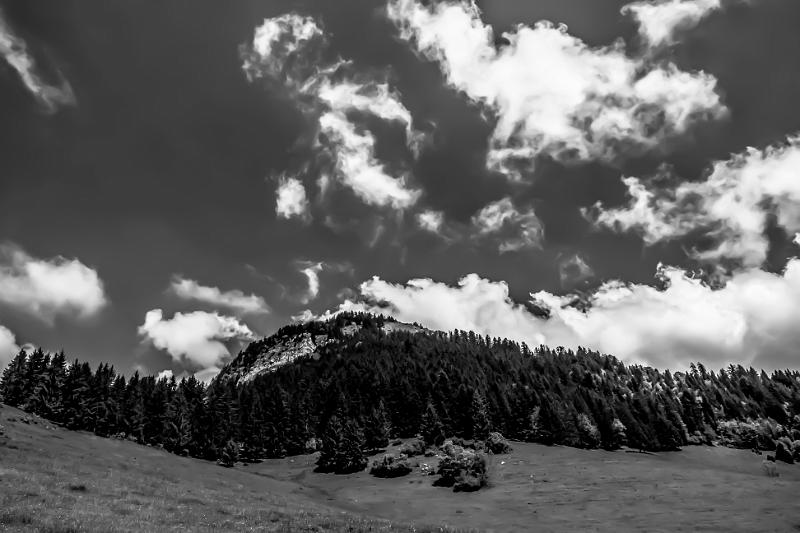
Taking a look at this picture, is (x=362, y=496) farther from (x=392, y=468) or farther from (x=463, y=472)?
(x=392, y=468)

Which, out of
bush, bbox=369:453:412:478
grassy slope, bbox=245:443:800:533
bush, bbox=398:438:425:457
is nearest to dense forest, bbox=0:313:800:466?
bush, bbox=398:438:425:457

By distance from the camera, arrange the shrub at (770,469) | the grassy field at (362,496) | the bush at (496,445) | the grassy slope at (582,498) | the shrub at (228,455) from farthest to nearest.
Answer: the bush at (496,445), the shrub at (228,455), the shrub at (770,469), the grassy slope at (582,498), the grassy field at (362,496)

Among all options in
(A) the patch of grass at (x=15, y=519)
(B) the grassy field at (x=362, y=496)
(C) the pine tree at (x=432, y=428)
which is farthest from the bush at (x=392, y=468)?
(A) the patch of grass at (x=15, y=519)

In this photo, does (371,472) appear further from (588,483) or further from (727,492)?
(727,492)

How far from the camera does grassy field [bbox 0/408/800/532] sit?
26531mm

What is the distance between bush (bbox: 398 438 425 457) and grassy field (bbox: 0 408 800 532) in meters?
Result: 9.71

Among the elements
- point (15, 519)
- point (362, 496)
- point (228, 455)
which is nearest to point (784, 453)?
point (362, 496)

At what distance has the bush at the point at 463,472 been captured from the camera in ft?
251

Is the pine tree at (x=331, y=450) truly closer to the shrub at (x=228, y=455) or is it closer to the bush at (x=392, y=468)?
the bush at (x=392, y=468)

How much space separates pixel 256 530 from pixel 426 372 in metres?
164

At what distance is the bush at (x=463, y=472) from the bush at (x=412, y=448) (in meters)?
28.2

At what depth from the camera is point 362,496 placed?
75875 millimetres

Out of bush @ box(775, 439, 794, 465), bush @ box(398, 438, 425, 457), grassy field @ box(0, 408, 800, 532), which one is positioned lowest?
grassy field @ box(0, 408, 800, 532)

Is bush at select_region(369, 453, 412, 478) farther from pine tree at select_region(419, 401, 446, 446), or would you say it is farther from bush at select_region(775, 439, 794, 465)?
bush at select_region(775, 439, 794, 465)
